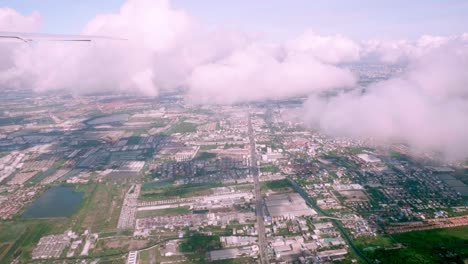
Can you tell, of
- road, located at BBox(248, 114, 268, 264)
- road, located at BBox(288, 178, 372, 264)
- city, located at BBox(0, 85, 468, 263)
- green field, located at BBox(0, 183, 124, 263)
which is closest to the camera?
road, located at BBox(288, 178, 372, 264)

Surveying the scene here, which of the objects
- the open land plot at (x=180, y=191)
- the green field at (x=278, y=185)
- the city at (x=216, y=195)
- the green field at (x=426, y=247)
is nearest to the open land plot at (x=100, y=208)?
the city at (x=216, y=195)

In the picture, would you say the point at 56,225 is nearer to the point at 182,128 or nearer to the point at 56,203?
the point at 56,203

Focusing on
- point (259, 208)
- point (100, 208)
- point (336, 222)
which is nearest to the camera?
point (336, 222)

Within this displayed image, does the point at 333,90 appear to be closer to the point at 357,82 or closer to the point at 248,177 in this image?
the point at 357,82

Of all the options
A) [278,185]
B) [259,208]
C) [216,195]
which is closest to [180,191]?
[216,195]

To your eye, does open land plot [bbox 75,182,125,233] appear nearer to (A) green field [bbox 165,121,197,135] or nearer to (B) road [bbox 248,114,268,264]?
(B) road [bbox 248,114,268,264]

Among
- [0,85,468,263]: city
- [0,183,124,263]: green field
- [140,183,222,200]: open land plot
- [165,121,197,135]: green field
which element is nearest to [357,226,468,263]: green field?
[0,85,468,263]: city

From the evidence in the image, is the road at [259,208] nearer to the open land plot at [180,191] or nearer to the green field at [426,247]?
the open land plot at [180,191]
